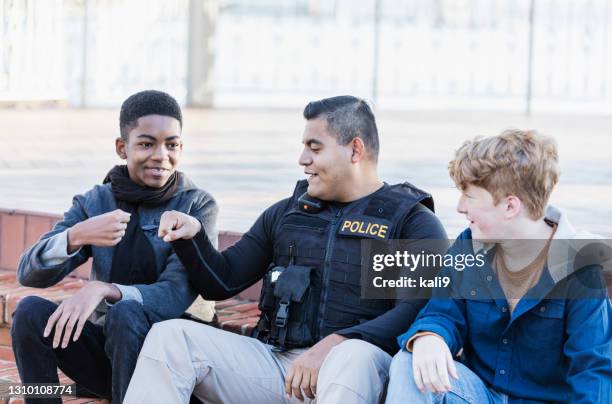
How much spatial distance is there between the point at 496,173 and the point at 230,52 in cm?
1280

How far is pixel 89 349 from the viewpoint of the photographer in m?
3.68

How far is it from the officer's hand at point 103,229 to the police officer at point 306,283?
0.12 meters

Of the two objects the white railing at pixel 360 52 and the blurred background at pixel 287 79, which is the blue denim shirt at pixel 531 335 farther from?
the white railing at pixel 360 52

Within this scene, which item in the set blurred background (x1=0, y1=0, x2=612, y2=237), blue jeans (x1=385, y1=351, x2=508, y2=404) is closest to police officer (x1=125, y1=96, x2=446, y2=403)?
blue jeans (x1=385, y1=351, x2=508, y2=404)

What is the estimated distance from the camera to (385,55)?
49.9 ft

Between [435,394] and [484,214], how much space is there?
49cm

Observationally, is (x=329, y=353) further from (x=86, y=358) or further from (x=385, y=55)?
(x=385, y=55)

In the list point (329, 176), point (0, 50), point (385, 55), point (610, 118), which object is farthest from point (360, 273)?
point (385, 55)

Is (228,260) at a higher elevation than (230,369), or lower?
higher

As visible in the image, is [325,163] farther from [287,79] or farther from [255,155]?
[287,79]

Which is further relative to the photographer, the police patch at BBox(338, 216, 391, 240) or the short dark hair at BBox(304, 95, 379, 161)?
the short dark hair at BBox(304, 95, 379, 161)

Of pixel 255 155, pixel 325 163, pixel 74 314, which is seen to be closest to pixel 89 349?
pixel 74 314

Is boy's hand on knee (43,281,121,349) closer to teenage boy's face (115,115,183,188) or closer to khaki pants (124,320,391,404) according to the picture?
khaki pants (124,320,391,404)

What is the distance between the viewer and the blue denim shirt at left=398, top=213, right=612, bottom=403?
2918mm
